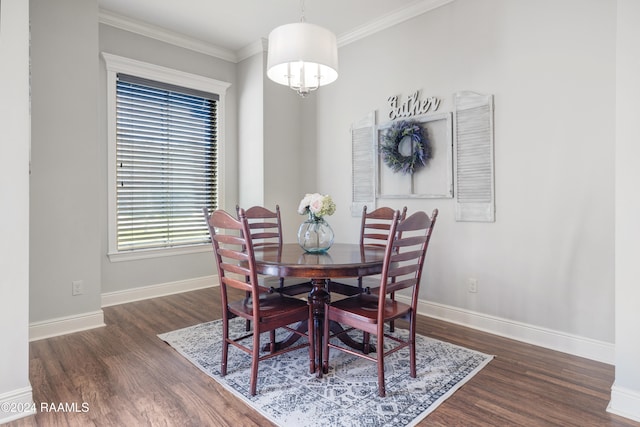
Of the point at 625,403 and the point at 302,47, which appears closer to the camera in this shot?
the point at 625,403

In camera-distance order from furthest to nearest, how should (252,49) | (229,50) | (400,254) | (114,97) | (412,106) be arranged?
(229,50) < (252,49) < (114,97) < (412,106) < (400,254)

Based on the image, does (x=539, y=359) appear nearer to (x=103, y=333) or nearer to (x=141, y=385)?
(x=141, y=385)

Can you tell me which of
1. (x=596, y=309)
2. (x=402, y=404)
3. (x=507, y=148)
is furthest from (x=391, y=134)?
(x=402, y=404)

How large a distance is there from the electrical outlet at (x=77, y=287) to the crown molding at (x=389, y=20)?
138 inches

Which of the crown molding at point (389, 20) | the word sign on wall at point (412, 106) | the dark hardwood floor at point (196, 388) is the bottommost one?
the dark hardwood floor at point (196, 388)

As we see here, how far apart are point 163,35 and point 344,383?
3952mm

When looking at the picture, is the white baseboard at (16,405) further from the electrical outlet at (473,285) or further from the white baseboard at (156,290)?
the electrical outlet at (473,285)

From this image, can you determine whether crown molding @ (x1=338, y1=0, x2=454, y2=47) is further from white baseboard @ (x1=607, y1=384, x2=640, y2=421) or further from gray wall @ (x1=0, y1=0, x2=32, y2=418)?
white baseboard @ (x1=607, y1=384, x2=640, y2=421)

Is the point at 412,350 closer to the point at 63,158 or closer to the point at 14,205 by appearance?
the point at 14,205

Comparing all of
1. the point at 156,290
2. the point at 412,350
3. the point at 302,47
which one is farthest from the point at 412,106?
the point at 156,290

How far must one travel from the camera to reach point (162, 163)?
4.14 m

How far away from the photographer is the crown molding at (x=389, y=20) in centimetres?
332

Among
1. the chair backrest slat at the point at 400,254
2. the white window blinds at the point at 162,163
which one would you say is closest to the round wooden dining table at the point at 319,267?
the chair backrest slat at the point at 400,254

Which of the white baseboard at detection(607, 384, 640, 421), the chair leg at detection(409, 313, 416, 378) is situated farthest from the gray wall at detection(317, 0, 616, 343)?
the chair leg at detection(409, 313, 416, 378)
